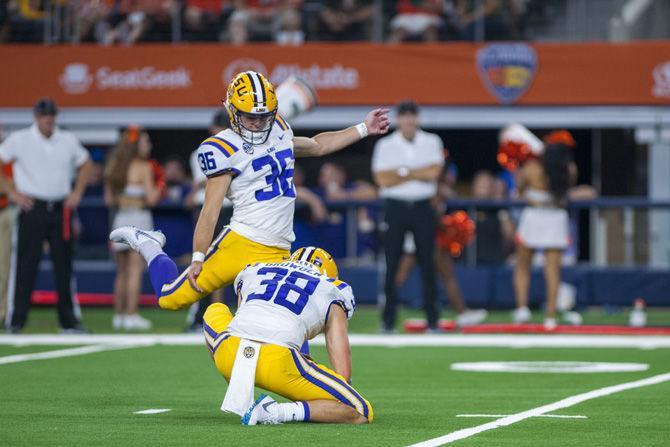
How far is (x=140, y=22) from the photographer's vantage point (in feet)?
70.5

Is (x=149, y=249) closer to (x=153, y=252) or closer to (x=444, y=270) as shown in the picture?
(x=153, y=252)

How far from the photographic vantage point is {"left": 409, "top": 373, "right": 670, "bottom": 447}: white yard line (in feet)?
22.5

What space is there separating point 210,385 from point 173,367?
140 cm

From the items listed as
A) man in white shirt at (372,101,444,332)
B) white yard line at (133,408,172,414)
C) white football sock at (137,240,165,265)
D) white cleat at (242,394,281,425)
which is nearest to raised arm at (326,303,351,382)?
white cleat at (242,394,281,425)

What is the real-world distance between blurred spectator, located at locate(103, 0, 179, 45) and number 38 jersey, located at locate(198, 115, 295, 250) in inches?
505

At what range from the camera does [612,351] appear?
12.8 metres

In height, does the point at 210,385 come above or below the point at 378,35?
below

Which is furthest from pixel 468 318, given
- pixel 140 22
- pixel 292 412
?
pixel 292 412

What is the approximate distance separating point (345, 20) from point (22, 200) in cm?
825

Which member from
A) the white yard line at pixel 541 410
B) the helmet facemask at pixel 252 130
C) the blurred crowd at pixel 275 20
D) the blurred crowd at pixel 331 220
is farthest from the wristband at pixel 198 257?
the blurred crowd at pixel 275 20

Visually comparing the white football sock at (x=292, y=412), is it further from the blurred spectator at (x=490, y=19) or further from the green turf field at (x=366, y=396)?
the blurred spectator at (x=490, y=19)

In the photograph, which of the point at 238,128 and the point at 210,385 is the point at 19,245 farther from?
the point at 238,128

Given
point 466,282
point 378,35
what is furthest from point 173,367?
point 378,35

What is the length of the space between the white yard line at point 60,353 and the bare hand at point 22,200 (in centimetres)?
187
